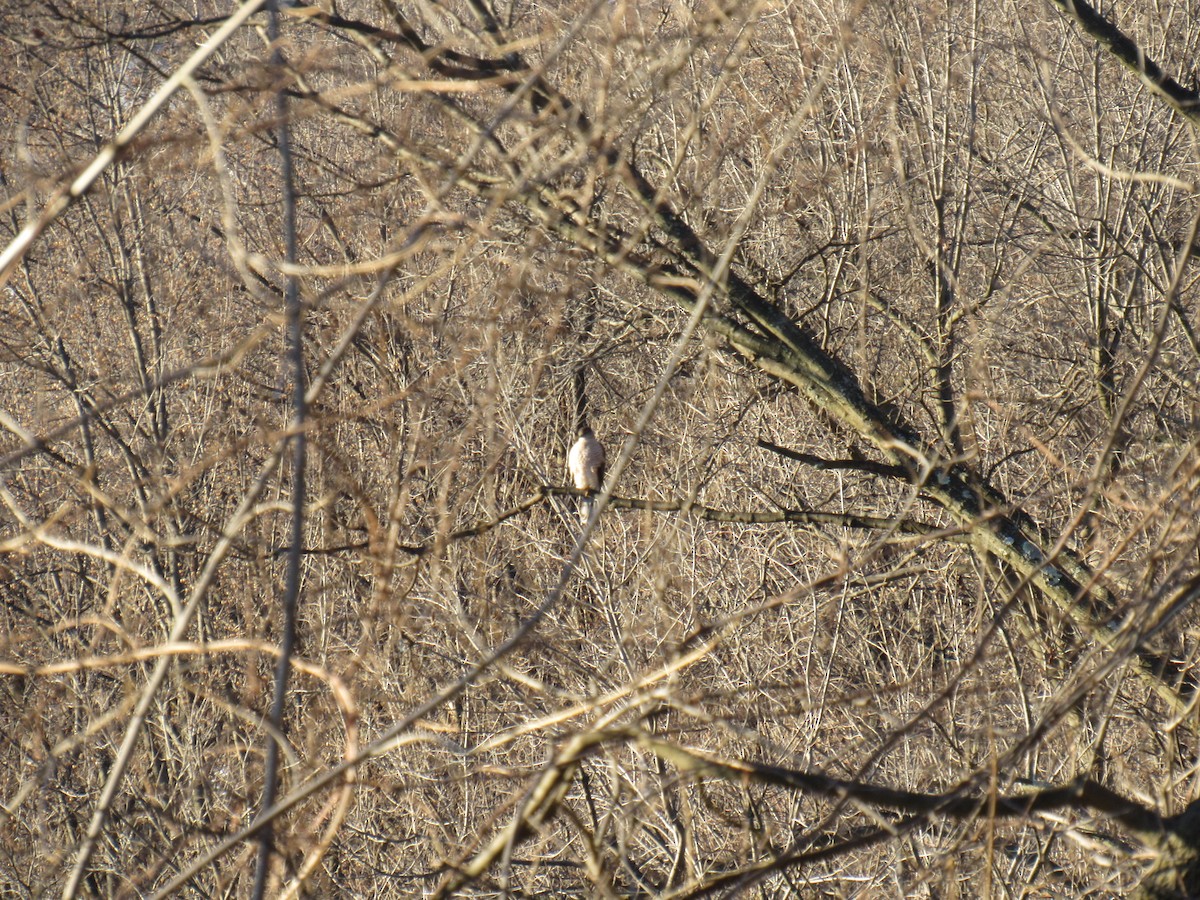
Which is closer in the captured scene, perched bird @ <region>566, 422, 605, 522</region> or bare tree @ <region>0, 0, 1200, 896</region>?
bare tree @ <region>0, 0, 1200, 896</region>

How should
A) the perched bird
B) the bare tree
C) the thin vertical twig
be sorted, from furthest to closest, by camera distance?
the perched bird, the bare tree, the thin vertical twig

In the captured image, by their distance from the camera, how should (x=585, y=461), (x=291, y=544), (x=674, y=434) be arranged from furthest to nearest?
1. (x=674, y=434)
2. (x=585, y=461)
3. (x=291, y=544)

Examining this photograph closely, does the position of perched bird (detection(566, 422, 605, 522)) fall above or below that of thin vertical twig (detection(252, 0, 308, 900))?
above

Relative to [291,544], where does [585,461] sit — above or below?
above

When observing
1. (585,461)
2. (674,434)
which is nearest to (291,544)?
(585,461)

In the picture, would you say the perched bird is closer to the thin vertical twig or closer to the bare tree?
the bare tree

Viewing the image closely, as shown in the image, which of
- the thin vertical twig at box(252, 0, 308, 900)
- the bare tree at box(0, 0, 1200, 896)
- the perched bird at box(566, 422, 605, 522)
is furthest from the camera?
the perched bird at box(566, 422, 605, 522)

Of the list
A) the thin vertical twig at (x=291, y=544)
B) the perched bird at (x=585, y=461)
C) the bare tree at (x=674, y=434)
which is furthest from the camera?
the perched bird at (x=585, y=461)

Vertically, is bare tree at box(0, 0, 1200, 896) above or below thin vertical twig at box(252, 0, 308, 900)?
above

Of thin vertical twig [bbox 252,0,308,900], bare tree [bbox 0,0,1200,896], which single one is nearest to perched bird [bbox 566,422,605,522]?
bare tree [bbox 0,0,1200,896]

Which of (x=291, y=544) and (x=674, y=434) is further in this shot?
(x=674, y=434)

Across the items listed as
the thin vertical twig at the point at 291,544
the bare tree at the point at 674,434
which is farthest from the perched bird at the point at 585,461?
the thin vertical twig at the point at 291,544

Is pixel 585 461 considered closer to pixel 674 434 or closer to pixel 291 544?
pixel 674 434

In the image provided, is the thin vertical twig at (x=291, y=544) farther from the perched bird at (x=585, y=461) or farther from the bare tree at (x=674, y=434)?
the perched bird at (x=585, y=461)
